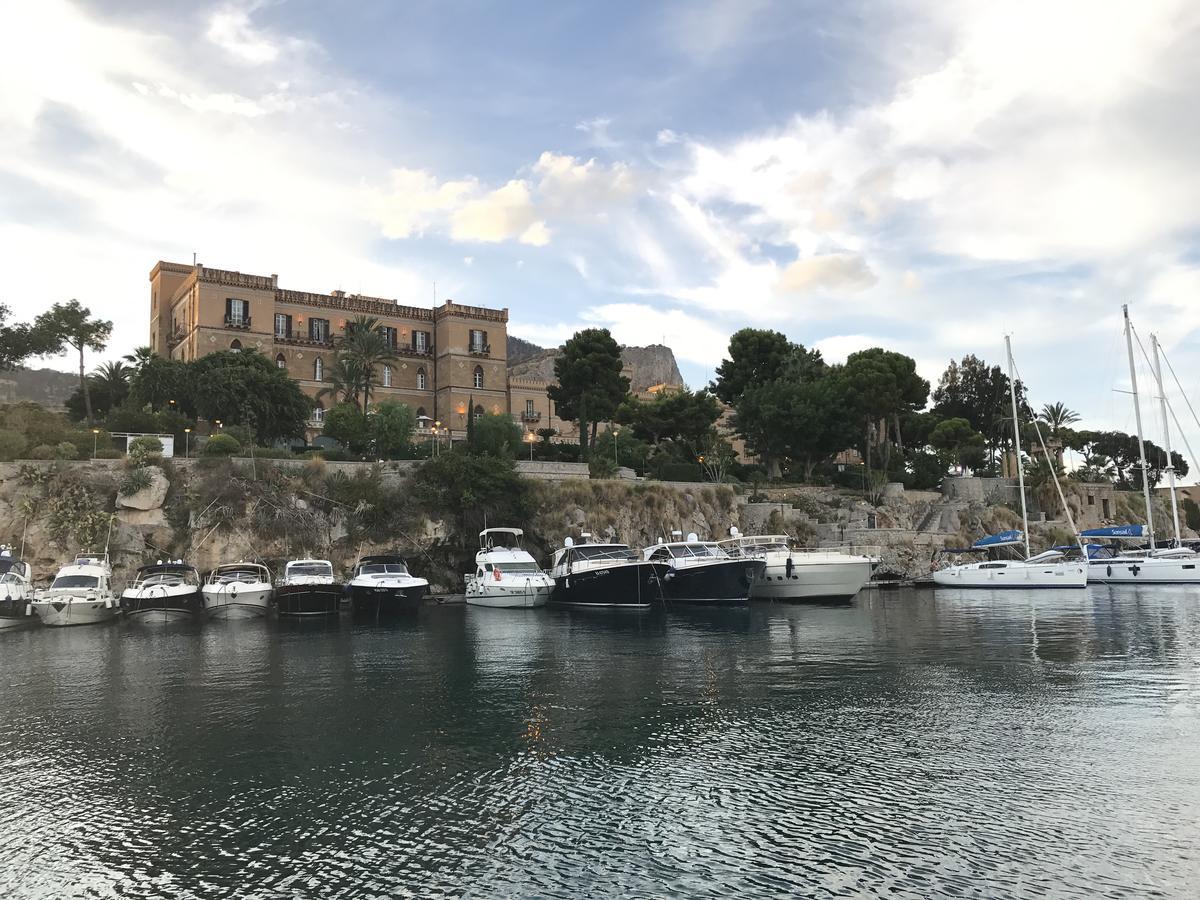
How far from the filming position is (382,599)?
3766cm

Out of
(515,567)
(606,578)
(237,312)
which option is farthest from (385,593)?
(237,312)

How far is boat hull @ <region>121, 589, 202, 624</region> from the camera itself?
115 feet

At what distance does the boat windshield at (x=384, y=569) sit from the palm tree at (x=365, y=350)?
27.7m

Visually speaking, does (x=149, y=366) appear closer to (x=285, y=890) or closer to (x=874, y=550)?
(x=874, y=550)

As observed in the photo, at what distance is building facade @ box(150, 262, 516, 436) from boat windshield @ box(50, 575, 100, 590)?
34714 mm

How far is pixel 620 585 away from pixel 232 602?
17664 mm

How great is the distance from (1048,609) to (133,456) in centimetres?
4644

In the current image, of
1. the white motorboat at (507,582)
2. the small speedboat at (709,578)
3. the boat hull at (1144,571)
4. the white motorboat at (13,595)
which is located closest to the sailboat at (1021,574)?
the boat hull at (1144,571)

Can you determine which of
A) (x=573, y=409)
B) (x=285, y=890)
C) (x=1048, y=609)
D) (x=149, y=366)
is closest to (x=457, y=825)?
(x=285, y=890)

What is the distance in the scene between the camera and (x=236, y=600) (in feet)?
121

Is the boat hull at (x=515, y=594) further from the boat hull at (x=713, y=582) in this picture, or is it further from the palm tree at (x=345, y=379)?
the palm tree at (x=345, y=379)

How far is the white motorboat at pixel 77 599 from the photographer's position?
3338 cm

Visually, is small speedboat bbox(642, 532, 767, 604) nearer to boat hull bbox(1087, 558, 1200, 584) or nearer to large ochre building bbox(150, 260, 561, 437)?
boat hull bbox(1087, 558, 1200, 584)

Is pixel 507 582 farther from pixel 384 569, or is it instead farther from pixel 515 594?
pixel 384 569
